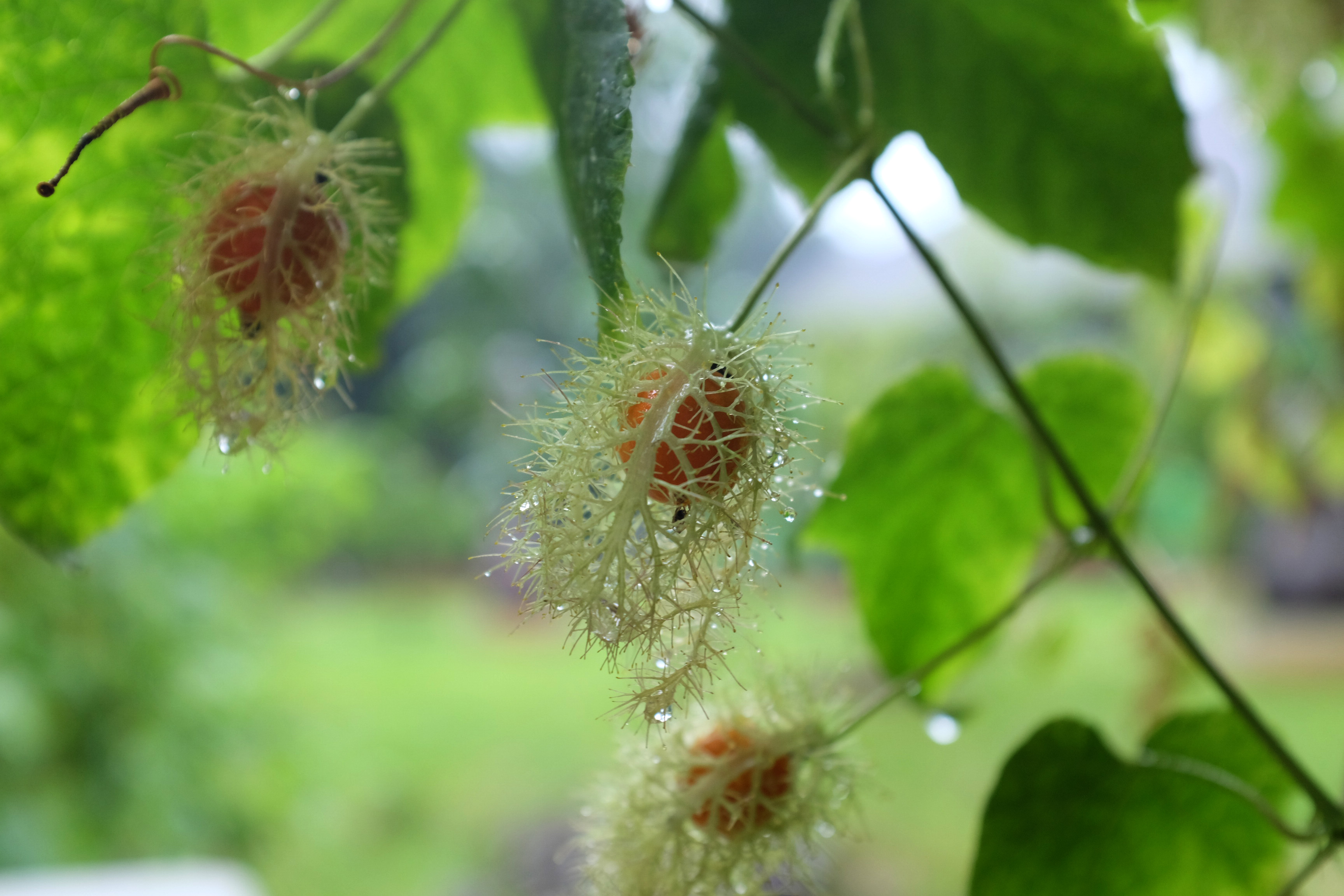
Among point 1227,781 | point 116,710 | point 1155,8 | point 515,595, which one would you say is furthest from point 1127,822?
point 116,710

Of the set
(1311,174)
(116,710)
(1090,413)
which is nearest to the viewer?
(1090,413)

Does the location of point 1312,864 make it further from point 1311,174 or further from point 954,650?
point 1311,174

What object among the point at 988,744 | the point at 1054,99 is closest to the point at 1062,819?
the point at 1054,99

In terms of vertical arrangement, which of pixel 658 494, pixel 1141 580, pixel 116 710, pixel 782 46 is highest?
pixel 116 710

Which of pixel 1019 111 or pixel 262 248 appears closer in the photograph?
pixel 262 248

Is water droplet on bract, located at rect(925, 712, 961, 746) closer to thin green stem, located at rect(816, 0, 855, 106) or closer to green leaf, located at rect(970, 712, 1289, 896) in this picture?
green leaf, located at rect(970, 712, 1289, 896)

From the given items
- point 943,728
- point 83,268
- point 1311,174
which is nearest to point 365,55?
point 83,268

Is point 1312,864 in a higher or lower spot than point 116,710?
lower

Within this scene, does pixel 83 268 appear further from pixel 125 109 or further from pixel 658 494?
pixel 658 494

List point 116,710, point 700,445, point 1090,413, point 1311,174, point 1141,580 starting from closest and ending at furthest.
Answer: point 700,445 → point 1141,580 → point 1090,413 → point 1311,174 → point 116,710
